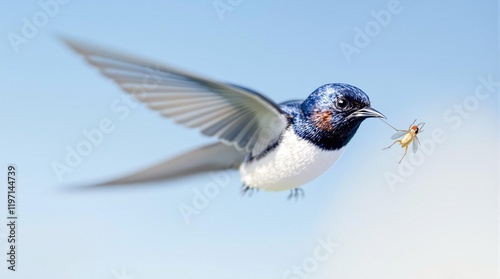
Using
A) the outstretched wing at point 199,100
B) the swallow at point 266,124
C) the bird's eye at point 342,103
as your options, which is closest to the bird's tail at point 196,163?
the swallow at point 266,124

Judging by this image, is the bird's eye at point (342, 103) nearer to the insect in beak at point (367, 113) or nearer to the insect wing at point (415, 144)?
the insect in beak at point (367, 113)

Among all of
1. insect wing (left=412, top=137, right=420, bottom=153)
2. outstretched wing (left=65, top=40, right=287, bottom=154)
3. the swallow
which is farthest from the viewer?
insect wing (left=412, top=137, right=420, bottom=153)

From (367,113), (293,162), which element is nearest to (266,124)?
(293,162)

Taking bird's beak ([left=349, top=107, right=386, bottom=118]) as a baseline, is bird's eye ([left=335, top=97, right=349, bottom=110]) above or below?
above

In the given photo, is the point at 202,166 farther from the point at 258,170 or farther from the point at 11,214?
the point at 11,214

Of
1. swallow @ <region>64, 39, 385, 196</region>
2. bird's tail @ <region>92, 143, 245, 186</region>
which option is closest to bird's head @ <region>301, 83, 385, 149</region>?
swallow @ <region>64, 39, 385, 196</region>

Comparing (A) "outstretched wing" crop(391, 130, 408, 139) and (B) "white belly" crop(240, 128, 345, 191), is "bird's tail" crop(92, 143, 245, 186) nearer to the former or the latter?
(B) "white belly" crop(240, 128, 345, 191)
